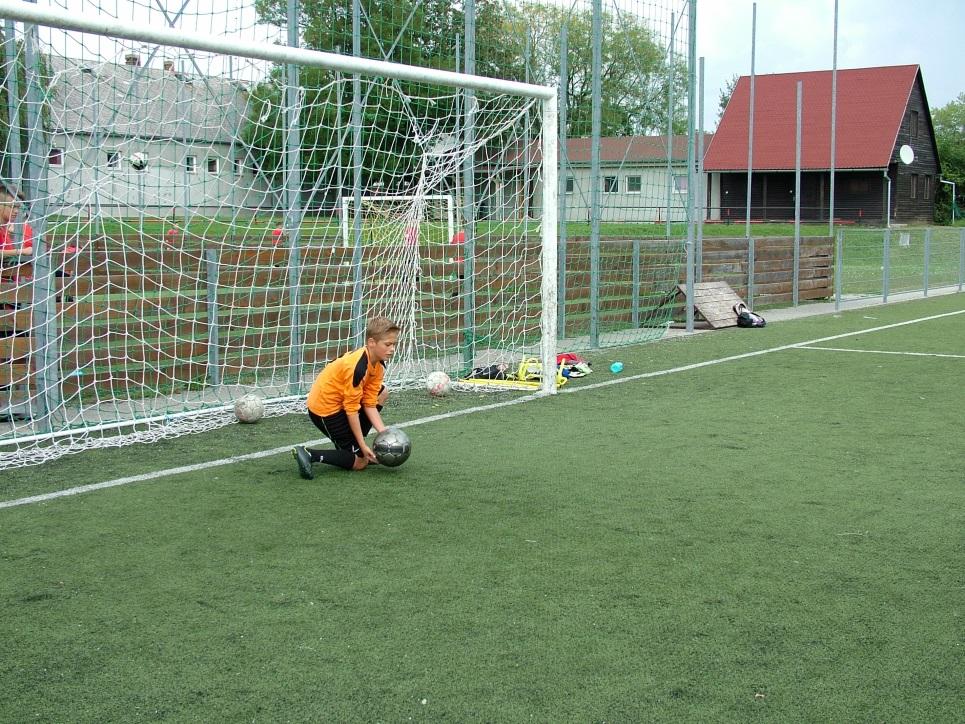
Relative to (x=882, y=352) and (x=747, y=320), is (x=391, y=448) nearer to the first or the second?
(x=882, y=352)

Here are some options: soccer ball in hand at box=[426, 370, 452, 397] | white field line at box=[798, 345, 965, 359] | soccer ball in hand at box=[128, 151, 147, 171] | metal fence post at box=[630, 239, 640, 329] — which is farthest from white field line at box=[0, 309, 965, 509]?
soccer ball in hand at box=[128, 151, 147, 171]

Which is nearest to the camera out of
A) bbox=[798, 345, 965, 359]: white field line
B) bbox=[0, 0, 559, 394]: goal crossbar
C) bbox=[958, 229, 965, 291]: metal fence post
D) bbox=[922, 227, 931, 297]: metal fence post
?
bbox=[0, 0, 559, 394]: goal crossbar

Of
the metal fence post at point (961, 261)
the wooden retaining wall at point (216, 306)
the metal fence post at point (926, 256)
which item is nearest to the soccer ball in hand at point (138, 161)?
the wooden retaining wall at point (216, 306)

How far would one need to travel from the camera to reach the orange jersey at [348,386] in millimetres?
6570

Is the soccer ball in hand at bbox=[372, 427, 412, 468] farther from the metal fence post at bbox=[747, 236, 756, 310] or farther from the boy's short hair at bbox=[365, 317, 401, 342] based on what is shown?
the metal fence post at bbox=[747, 236, 756, 310]

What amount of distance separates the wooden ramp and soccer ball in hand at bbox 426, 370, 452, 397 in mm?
6891

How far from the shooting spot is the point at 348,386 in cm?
660

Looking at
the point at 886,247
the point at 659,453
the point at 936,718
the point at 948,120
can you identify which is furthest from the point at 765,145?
the point at 948,120

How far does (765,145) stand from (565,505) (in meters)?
41.1

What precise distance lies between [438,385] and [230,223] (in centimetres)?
222

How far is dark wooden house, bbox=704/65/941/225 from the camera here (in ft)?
144

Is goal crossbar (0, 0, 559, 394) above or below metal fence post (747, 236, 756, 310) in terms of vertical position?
above

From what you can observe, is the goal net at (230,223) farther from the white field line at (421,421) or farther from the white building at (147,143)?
the white field line at (421,421)

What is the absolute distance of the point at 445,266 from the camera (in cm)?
1154
